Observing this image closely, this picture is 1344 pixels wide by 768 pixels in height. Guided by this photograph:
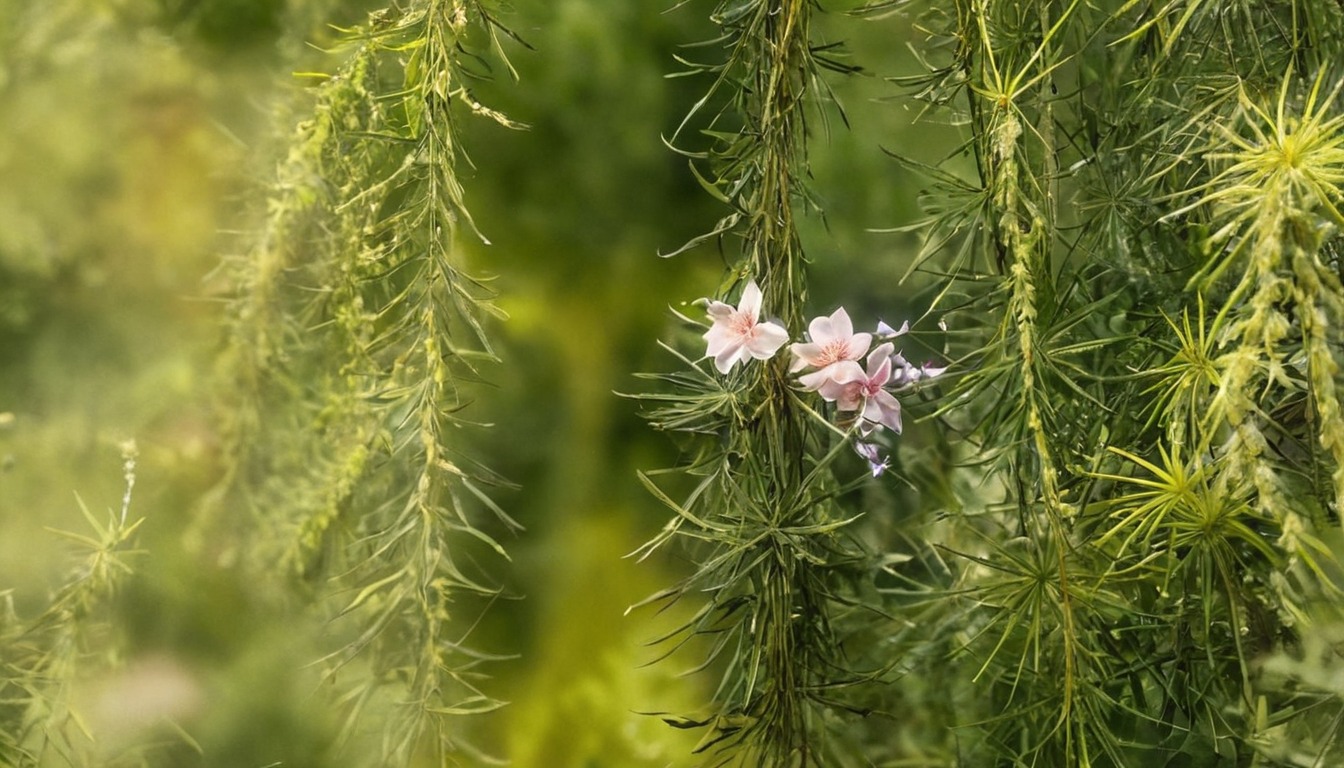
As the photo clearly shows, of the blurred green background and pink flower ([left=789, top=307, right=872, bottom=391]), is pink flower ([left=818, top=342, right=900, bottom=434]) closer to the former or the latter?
pink flower ([left=789, top=307, right=872, bottom=391])

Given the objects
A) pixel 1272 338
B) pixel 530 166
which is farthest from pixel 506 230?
pixel 1272 338

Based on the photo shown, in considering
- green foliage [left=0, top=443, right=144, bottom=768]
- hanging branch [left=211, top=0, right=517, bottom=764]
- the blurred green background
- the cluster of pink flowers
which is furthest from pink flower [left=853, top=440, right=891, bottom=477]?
green foliage [left=0, top=443, right=144, bottom=768]

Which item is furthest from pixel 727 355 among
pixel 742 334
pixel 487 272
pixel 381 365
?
pixel 487 272

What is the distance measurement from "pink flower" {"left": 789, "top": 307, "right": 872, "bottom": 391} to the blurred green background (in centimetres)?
29

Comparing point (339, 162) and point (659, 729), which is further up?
point (339, 162)

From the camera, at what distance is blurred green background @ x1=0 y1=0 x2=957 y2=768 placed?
0.71 metres

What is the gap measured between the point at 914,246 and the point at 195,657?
0.58 m

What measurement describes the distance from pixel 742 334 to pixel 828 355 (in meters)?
0.04

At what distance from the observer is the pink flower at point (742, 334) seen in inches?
15.3

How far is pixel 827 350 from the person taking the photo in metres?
0.41

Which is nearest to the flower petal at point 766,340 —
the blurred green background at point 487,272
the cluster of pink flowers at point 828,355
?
the cluster of pink flowers at point 828,355

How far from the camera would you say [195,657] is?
71 centimetres

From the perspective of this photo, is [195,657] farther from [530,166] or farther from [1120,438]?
[1120,438]

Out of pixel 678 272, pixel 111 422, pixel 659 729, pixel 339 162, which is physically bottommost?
Result: pixel 659 729
